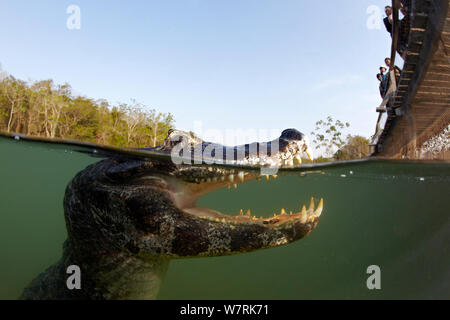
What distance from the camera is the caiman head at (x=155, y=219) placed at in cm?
217

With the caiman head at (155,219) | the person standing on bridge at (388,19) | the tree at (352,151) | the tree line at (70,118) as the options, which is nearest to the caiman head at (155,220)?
the caiman head at (155,219)

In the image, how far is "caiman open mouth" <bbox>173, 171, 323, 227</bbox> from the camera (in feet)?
7.63

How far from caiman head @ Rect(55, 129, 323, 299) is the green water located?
384cm

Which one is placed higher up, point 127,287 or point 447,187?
point 447,187

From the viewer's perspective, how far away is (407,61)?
539cm

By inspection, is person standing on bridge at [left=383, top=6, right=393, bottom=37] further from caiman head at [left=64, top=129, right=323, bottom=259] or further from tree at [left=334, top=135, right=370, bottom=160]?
caiman head at [left=64, top=129, right=323, bottom=259]

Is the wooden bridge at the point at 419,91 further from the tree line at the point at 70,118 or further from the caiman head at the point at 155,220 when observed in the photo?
the tree line at the point at 70,118

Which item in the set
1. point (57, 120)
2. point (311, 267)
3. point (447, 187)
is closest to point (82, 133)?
point (57, 120)

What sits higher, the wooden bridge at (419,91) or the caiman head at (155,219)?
the wooden bridge at (419,91)

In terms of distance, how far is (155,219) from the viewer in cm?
217

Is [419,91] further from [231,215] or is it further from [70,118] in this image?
[70,118]
